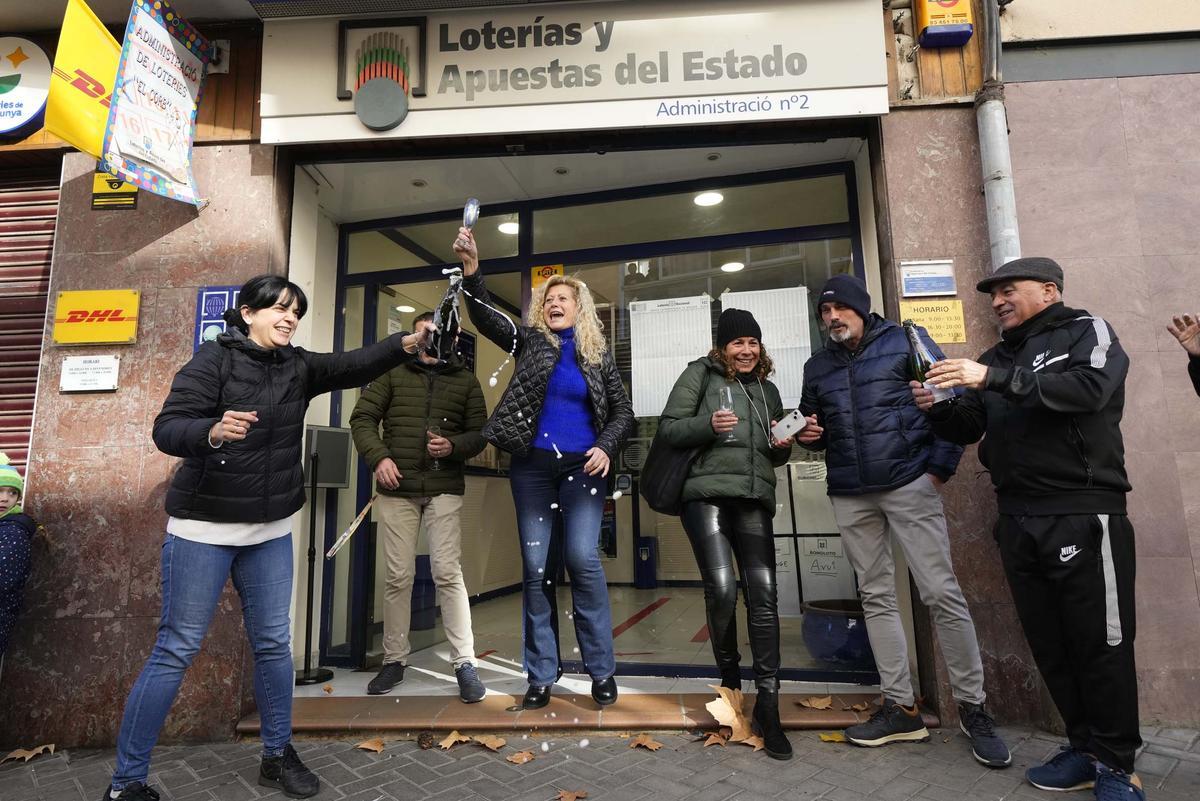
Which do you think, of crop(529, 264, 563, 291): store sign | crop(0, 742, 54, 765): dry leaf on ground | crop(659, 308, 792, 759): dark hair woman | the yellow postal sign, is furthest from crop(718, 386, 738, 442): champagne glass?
crop(0, 742, 54, 765): dry leaf on ground

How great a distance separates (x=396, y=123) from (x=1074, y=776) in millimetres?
4618

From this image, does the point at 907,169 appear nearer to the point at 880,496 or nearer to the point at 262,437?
the point at 880,496

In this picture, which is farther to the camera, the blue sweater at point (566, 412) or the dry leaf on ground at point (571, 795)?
the blue sweater at point (566, 412)

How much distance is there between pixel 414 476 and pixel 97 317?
2.06 m

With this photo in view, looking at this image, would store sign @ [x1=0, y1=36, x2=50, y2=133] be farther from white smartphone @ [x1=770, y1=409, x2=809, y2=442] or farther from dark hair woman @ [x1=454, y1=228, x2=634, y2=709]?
white smartphone @ [x1=770, y1=409, x2=809, y2=442]

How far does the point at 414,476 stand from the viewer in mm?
4023

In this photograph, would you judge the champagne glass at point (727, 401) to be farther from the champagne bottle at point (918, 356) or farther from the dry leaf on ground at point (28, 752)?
the dry leaf on ground at point (28, 752)

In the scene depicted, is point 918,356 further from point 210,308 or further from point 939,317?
point 210,308

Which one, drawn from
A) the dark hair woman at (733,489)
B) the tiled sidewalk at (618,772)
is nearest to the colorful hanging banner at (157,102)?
the tiled sidewalk at (618,772)

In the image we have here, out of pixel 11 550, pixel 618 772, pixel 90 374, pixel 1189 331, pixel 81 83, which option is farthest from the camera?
pixel 90 374

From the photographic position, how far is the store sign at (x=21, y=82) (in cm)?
419

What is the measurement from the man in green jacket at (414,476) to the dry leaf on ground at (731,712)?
1484mm

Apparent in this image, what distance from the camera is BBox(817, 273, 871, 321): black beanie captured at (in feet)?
10.8

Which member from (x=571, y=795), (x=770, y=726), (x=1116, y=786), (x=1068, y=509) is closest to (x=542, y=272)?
(x=770, y=726)
